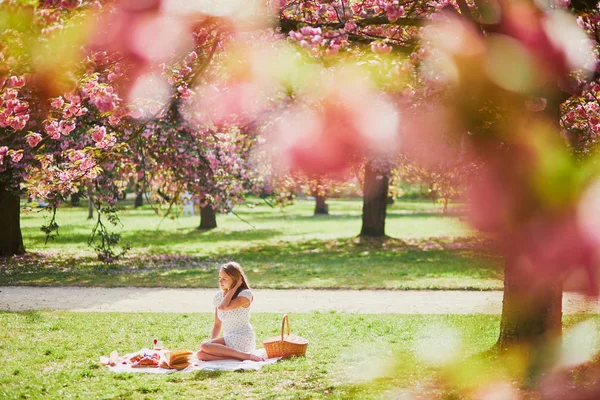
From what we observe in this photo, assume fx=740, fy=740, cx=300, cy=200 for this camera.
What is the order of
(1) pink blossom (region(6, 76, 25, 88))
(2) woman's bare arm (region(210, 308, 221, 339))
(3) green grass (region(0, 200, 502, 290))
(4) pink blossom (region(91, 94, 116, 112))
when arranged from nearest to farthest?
(1) pink blossom (region(6, 76, 25, 88))
(4) pink blossom (region(91, 94, 116, 112))
(2) woman's bare arm (region(210, 308, 221, 339))
(3) green grass (region(0, 200, 502, 290))

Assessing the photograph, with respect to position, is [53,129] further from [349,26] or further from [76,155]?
[349,26]

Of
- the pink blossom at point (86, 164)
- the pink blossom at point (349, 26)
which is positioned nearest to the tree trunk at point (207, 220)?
the pink blossom at point (86, 164)

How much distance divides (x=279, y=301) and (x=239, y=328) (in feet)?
14.4

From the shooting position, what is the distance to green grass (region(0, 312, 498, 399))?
24.2 feet

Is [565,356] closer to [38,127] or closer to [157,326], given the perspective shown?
[157,326]

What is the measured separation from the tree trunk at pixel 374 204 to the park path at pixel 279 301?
11.8 m

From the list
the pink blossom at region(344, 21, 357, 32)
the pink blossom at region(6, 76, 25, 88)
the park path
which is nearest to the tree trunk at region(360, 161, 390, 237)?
the park path

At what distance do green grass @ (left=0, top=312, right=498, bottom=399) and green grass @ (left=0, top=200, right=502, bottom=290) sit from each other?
386cm

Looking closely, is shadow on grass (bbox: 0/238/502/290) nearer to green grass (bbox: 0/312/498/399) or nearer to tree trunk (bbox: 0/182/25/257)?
tree trunk (bbox: 0/182/25/257)

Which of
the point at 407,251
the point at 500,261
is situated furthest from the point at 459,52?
the point at 407,251

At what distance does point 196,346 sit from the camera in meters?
9.40

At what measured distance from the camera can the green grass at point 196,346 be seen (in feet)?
24.2

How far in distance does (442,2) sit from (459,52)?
3.55 ft

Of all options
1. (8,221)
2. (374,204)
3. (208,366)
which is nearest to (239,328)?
(208,366)
